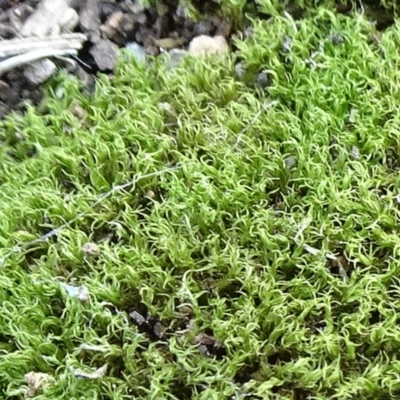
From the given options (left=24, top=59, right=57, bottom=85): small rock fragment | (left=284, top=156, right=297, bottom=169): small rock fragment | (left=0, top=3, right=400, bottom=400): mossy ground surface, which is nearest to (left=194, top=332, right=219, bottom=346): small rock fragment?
(left=0, top=3, right=400, bottom=400): mossy ground surface

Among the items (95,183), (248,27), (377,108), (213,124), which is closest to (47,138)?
(95,183)

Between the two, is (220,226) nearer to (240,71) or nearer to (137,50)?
(240,71)

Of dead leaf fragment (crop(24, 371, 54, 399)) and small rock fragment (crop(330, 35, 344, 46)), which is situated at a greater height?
small rock fragment (crop(330, 35, 344, 46))

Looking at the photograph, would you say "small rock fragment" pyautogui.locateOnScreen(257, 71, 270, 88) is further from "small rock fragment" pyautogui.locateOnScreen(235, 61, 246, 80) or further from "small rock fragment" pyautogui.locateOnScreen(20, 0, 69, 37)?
"small rock fragment" pyautogui.locateOnScreen(20, 0, 69, 37)

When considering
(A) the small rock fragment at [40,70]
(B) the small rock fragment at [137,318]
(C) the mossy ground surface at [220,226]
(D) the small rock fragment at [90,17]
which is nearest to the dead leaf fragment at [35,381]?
(C) the mossy ground surface at [220,226]

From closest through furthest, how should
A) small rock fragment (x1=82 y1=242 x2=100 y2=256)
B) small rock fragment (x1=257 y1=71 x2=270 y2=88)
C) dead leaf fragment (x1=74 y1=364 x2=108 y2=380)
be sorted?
1. dead leaf fragment (x1=74 y1=364 x2=108 y2=380)
2. small rock fragment (x1=82 y1=242 x2=100 y2=256)
3. small rock fragment (x1=257 y1=71 x2=270 y2=88)

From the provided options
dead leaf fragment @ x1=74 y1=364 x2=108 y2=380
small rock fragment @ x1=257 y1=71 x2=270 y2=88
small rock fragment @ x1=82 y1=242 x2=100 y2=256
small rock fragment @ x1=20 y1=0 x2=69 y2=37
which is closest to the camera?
dead leaf fragment @ x1=74 y1=364 x2=108 y2=380

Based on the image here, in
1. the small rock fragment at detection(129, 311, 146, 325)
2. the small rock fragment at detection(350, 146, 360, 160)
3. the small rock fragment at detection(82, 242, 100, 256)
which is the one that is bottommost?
the small rock fragment at detection(129, 311, 146, 325)
